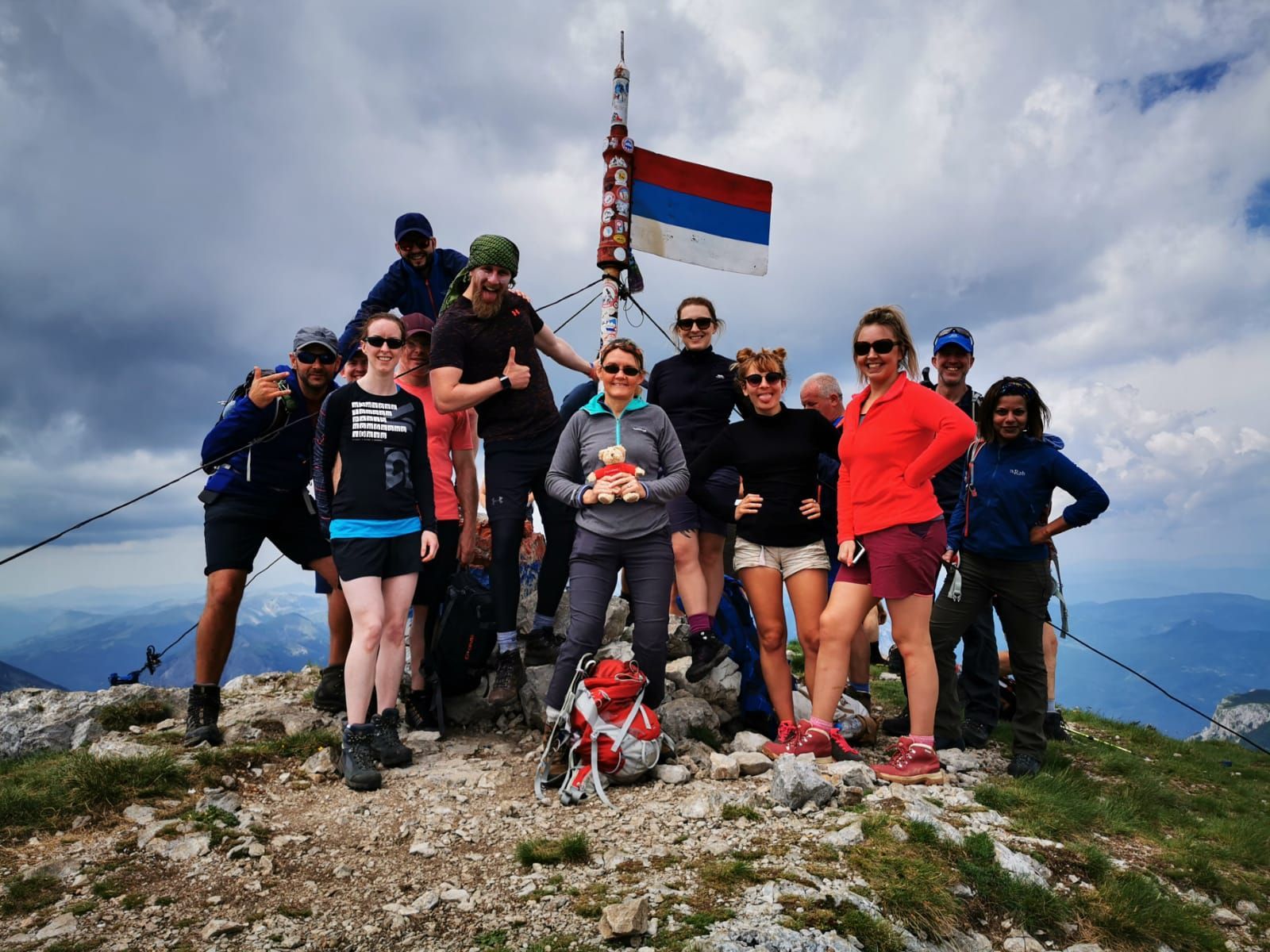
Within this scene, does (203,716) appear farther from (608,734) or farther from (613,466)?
(613,466)

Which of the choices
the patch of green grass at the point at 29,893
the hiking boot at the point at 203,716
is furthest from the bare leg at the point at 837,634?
the hiking boot at the point at 203,716

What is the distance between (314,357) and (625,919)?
519 cm

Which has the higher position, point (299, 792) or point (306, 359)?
point (306, 359)

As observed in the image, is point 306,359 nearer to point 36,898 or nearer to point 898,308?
point 36,898

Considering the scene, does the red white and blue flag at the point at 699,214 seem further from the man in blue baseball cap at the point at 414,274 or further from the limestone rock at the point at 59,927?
the limestone rock at the point at 59,927

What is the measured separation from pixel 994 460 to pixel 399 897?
18.5 feet

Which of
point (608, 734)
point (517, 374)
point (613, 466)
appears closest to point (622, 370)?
point (613, 466)

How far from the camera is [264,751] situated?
5.70 meters

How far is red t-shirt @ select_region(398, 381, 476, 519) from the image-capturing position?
20.1ft

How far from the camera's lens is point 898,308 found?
5.06 meters

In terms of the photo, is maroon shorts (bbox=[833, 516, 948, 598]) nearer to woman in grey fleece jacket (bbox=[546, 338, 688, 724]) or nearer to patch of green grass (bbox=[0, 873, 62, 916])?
woman in grey fleece jacket (bbox=[546, 338, 688, 724])

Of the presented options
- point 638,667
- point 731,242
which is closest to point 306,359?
point 638,667

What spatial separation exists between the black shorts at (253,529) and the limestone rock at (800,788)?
178 inches

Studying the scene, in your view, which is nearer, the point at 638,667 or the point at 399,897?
the point at 399,897
